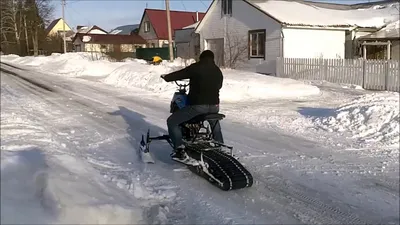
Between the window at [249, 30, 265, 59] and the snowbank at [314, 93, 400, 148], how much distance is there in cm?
1842

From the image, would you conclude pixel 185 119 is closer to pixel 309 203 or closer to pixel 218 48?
pixel 309 203

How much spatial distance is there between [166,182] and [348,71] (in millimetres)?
17217

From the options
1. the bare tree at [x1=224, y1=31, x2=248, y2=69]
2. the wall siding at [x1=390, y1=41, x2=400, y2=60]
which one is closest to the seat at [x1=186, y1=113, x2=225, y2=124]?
the wall siding at [x1=390, y1=41, x2=400, y2=60]

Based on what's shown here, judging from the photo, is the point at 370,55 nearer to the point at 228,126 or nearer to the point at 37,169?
the point at 228,126

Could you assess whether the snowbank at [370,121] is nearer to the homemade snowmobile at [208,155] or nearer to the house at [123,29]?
the homemade snowmobile at [208,155]

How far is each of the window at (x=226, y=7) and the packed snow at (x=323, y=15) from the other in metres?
2.43

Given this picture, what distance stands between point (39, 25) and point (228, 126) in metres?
62.8

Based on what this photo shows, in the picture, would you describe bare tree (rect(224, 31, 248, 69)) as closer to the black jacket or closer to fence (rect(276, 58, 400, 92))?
fence (rect(276, 58, 400, 92))

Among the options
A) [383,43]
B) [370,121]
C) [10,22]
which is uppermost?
[10,22]

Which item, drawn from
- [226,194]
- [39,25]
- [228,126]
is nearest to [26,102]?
[228,126]

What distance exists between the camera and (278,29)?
27578 mm

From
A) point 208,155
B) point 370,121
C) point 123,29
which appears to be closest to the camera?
point 208,155

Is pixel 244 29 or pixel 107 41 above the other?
pixel 107 41

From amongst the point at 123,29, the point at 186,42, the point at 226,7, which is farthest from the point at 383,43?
the point at 123,29
